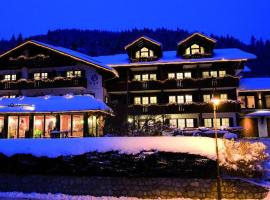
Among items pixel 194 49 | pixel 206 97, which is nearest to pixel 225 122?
pixel 206 97

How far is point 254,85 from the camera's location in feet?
123

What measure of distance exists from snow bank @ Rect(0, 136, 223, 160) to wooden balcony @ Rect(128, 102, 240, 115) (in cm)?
1628

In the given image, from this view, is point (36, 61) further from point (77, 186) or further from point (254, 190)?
point (254, 190)

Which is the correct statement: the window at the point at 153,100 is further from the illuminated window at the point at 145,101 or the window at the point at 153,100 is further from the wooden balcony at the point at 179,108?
the wooden balcony at the point at 179,108

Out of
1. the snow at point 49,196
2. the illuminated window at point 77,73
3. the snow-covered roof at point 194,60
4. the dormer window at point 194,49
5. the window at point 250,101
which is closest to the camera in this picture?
the snow at point 49,196

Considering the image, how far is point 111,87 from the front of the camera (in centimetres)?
3659

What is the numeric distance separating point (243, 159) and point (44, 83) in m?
22.5

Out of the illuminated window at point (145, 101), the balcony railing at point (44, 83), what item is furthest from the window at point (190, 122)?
the balcony railing at point (44, 83)

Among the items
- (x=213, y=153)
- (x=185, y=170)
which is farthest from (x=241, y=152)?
(x=185, y=170)

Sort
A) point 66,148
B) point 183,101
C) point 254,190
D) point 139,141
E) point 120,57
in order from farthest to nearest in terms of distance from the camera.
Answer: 1. point 120,57
2. point 183,101
3. point 66,148
4. point 139,141
5. point 254,190

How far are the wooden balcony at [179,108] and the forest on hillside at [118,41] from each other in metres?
50.2

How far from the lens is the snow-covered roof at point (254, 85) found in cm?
3666

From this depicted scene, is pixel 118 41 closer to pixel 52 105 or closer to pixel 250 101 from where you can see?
pixel 250 101

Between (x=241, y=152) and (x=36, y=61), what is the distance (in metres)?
24.3
